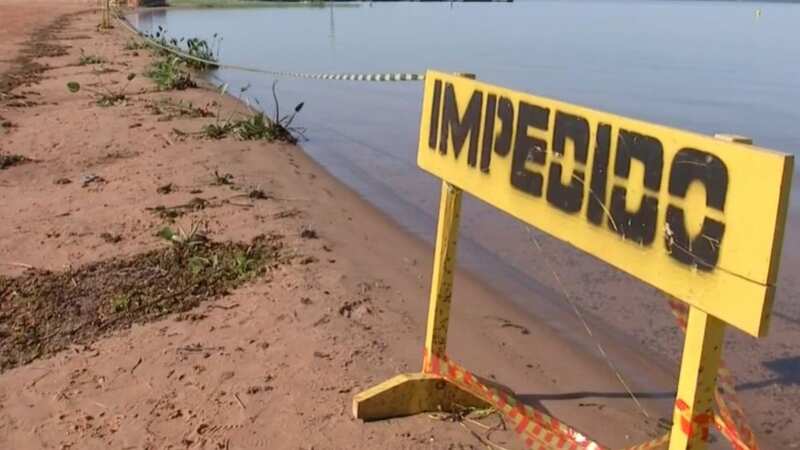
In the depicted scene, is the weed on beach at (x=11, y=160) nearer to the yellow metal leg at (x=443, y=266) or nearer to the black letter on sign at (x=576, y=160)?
the yellow metal leg at (x=443, y=266)

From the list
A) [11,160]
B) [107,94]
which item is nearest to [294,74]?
[11,160]

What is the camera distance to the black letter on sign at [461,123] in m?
3.27

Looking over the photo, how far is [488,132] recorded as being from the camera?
320cm

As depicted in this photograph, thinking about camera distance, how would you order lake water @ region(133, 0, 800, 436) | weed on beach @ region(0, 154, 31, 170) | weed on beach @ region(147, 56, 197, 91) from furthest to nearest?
1. weed on beach @ region(147, 56, 197, 91)
2. weed on beach @ region(0, 154, 31, 170)
3. lake water @ region(133, 0, 800, 436)

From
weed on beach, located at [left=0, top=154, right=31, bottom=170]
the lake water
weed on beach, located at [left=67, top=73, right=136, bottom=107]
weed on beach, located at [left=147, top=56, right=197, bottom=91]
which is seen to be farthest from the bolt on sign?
weed on beach, located at [left=147, top=56, right=197, bottom=91]

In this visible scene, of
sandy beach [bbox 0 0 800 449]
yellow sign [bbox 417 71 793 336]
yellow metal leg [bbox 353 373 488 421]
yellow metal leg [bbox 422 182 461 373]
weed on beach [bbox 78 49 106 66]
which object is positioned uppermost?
yellow sign [bbox 417 71 793 336]

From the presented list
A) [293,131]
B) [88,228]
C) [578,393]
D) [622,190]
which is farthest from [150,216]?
[293,131]

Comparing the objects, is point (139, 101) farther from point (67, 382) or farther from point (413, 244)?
point (67, 382)

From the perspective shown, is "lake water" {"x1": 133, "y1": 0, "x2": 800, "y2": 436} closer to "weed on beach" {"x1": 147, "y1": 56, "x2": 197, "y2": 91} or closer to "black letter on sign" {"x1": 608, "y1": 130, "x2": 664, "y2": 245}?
"weed on beach" {"x1": 147, "y1": 56, "x2": 197, "y2": 91}

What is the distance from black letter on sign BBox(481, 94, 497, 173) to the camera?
3.17 metres

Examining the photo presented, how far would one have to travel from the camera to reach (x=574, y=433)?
3305 mm

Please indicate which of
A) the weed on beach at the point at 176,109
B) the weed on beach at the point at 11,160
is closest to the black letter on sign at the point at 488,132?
the weed on beach at the point at 11,160

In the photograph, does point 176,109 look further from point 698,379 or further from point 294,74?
point 698,379

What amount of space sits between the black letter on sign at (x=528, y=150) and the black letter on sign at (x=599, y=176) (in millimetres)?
256
